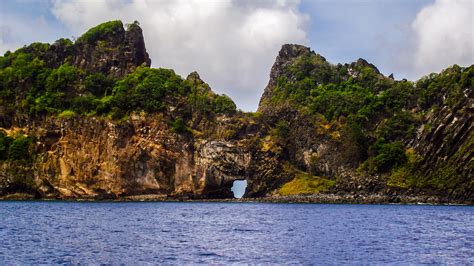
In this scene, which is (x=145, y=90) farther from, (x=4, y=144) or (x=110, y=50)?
(x=4, y=144)

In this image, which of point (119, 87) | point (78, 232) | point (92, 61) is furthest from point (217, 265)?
point (92, 61)

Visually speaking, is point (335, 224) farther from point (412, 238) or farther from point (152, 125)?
point (152, 125)

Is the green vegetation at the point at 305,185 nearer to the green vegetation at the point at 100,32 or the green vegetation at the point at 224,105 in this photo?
the green vegetation at the point at 224,105

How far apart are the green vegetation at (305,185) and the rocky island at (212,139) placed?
0.34m

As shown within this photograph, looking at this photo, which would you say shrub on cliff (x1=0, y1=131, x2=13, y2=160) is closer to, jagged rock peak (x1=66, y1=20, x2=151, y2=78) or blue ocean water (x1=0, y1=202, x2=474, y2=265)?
jagged rock peak (x1=66, y1=20, x2=151, y2=78)

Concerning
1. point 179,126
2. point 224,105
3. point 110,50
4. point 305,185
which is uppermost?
point 110,50

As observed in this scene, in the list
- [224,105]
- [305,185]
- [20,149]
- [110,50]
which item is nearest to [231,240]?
[305,185]

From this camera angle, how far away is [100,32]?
180m

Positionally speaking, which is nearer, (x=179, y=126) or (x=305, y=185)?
(x=305, y=185)

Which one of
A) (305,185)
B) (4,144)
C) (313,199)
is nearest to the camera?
(313,199)

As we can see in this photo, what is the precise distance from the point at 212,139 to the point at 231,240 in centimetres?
10027

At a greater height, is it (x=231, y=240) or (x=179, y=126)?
(x=179, y=126)

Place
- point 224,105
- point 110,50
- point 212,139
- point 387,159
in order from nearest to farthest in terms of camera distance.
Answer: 1. point 387,159
2. point 212,139
3. point 224,105
4. point 110,50

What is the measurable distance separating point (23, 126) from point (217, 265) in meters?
128
